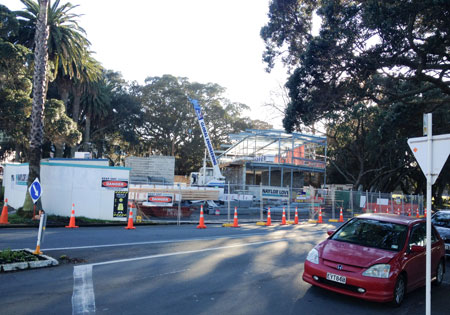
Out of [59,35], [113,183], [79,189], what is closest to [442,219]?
[113,183]

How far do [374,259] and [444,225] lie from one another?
736 centimetres

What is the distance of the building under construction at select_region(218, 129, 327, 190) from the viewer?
3541 centimetres

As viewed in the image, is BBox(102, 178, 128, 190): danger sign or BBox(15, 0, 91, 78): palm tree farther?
BBox(15, 0, 91, 78): palm tree

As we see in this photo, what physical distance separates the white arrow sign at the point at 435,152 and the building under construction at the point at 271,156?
90.3 ft

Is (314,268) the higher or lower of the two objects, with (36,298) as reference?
higher

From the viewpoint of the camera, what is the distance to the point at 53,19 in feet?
73.7

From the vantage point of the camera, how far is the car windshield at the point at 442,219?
12240 mm

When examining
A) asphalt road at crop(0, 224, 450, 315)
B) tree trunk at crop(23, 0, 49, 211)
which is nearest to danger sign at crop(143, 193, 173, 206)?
tree trunk at crop(23, 0, 49, 211)

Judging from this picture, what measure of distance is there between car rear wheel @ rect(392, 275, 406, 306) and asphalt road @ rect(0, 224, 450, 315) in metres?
0.13

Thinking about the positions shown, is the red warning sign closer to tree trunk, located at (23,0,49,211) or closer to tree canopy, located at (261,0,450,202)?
tree trunk, located at (23,0,49,211)

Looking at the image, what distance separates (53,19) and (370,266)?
22932mm

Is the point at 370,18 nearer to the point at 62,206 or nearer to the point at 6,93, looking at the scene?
the point at 62,206

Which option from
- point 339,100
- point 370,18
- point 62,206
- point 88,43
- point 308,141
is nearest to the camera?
point 370,18

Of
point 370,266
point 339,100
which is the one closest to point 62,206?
point 339,100
